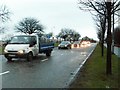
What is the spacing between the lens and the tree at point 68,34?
154m

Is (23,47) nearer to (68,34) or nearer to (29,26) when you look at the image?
(29,26)

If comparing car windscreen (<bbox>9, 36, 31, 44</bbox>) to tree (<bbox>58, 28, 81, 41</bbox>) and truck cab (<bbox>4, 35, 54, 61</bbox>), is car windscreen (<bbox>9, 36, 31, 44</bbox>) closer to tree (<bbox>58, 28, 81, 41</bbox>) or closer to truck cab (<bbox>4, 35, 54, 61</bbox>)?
truck cab (<bbox>4, 35, 54, 61</bbox>)

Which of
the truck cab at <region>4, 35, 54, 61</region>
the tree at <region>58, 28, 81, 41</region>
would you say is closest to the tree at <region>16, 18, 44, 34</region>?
the tree at <region>58, 28, 81, 41</region>

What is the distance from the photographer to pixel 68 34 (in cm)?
15912

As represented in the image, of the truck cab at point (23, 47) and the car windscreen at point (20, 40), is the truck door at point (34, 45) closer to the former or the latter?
the truck cab at point (23, 47)

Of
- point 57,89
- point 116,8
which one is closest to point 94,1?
point 116,8

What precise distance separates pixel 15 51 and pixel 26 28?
89.9m

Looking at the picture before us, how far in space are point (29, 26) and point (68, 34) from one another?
50.1 m

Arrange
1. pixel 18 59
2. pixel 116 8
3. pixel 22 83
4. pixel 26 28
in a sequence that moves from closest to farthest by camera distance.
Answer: pixel 22 83 < pixel 116 8 < pixel 18 59 < pixel 26 28

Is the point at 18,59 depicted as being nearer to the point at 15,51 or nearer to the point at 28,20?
the point at 15,51

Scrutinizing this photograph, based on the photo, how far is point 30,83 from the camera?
456 inches

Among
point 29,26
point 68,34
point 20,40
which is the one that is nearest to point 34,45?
point 20,40

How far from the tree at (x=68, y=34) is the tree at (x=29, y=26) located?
40.2 metres

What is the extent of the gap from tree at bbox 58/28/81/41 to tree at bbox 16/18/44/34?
4023 centimetres
